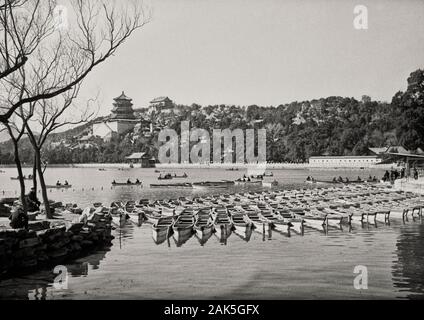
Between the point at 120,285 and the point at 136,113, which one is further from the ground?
the point at 136,113

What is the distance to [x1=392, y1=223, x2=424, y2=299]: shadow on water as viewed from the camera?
905 cm

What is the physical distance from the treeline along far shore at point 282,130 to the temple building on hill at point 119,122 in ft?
3.25

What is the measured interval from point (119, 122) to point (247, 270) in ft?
223

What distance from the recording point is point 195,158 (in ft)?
270

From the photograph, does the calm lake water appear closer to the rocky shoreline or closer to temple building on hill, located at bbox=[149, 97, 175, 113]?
the rocky shoreline

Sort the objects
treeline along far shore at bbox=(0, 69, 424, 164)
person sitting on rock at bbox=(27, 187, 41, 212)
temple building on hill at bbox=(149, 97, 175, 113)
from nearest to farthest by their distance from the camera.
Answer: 1. person sitting on rock at bbox=(27, 187, 41, 212)
2. treeline along far shore at bbox=(0, 69, 424, 164)
3. temple building on hill at bbox=(149, 97, 175, 113)

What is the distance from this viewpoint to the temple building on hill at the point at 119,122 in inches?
3006

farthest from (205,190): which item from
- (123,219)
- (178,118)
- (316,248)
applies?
(178,118)

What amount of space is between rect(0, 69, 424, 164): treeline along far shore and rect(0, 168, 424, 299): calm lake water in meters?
47.7

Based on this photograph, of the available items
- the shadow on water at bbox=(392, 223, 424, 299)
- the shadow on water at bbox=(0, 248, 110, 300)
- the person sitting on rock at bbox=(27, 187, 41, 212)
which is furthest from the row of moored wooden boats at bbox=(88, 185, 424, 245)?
the person sitting on rock at bbox=(27, 187, 41, 212)

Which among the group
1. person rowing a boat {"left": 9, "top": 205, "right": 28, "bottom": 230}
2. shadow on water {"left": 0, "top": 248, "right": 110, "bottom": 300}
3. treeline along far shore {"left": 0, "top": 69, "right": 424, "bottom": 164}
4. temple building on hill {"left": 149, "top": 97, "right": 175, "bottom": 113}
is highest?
temple building on hill {"left": 149, "top": 97, "right": 175, "bottom": 113}

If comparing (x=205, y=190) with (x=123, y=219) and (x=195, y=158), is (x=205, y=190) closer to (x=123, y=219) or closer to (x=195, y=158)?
(x=123, y=219)

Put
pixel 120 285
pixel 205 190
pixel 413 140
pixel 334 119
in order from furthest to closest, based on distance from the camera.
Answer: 1. pixel 334 119
2. pixel 205 190
3. pixel 413 140
4. pixel 120 285
